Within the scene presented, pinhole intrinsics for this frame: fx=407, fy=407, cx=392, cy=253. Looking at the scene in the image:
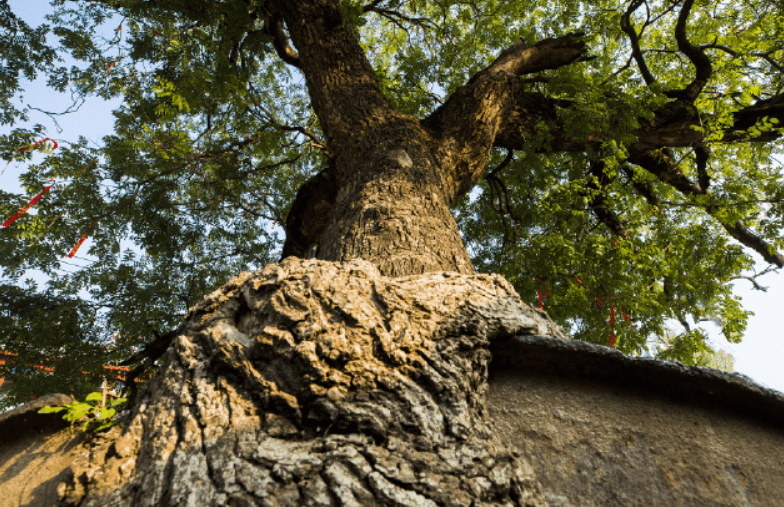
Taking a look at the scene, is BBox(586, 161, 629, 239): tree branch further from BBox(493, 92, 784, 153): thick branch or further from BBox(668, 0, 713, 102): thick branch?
BBox(668, 0, 713, 102): thick branch

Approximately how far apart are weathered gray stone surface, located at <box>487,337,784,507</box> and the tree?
130 cm

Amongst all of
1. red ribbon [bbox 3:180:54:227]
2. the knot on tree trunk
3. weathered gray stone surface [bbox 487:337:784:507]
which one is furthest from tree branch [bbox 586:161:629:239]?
red ribbon [bbox 3:180:54:227]

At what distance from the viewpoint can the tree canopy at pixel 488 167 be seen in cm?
494

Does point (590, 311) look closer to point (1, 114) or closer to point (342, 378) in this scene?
point (342, 378)

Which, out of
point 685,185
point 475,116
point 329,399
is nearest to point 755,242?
point 685,185

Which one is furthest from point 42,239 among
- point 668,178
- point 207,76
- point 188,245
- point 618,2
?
point 618,2

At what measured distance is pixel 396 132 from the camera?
11.9ft

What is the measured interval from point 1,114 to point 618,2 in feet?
32.7

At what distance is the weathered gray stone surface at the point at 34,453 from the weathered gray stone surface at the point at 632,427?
60.8 inches

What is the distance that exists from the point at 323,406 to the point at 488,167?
6890 mm

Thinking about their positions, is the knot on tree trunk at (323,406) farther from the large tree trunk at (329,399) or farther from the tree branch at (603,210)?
the tree branch at (603,210)

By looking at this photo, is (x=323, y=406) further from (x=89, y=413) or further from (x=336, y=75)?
(x=336, y=75)

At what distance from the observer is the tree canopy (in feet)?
16.2

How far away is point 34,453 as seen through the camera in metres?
1.47
